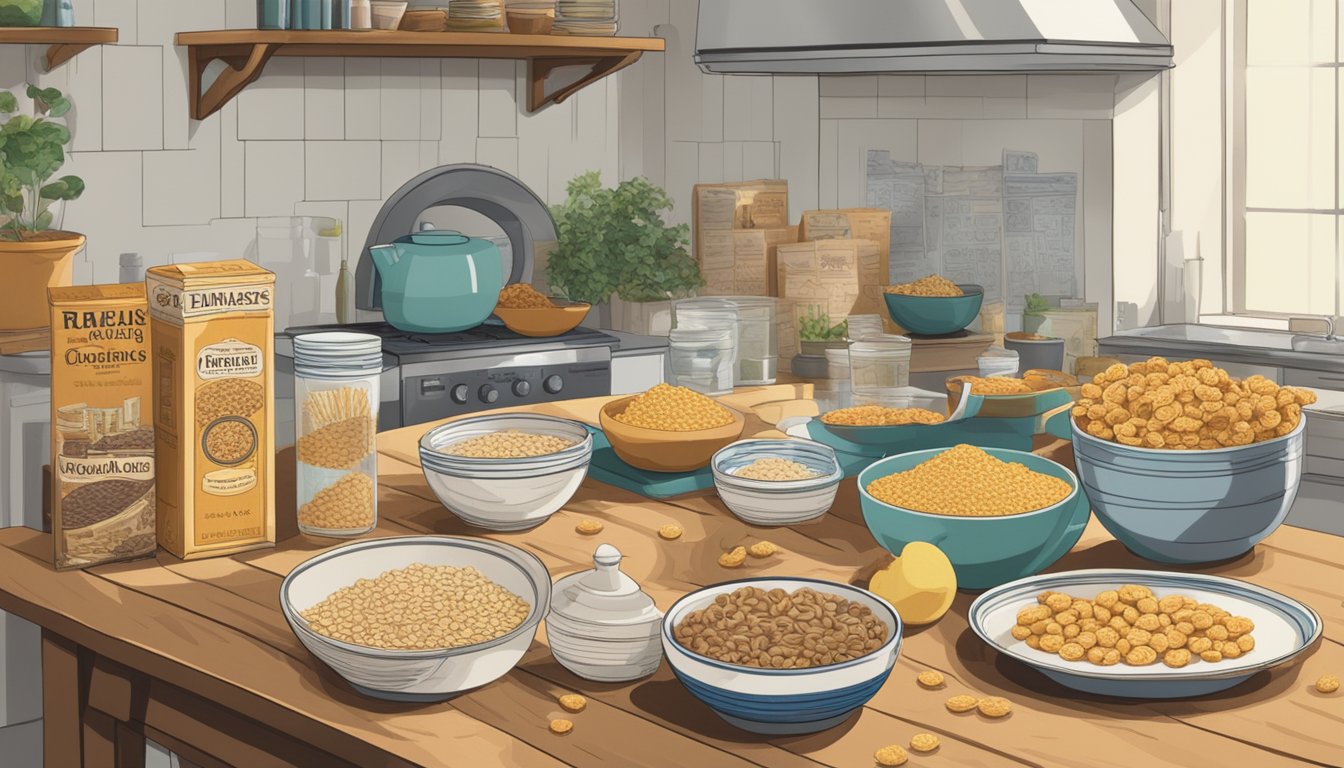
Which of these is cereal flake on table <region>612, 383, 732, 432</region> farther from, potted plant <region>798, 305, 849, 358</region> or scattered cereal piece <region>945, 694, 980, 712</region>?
potted plant <region>798, 305, 849, 358</region>

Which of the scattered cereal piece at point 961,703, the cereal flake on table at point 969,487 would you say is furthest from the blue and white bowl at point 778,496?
the scattered cereal piece at point 961,703

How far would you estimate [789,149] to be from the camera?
4.58 m

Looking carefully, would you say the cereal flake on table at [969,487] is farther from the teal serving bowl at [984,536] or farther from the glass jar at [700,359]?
the glass jar at [700,359]

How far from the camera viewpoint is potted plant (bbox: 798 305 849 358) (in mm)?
4219

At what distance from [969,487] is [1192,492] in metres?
0.26

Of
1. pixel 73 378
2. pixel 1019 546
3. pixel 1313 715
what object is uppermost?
pixel 73 378

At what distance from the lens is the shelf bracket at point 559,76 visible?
13.5ft

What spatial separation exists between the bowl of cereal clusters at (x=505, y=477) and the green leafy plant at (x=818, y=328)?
2.37 meters

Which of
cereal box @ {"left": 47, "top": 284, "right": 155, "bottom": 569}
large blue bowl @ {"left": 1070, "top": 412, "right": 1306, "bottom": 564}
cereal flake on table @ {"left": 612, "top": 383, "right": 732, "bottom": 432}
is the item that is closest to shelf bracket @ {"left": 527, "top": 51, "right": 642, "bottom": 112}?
cereal flake on table @ {"left": 612, "top": 383, "right": 732, "bottom": 432}

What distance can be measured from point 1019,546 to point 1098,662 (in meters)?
0.26

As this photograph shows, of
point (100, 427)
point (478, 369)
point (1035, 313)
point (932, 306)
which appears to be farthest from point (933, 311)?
point (100, 427)

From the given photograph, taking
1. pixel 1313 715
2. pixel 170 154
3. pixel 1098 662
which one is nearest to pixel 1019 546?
pixel 1098 662

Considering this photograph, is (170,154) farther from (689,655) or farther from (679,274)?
(689,655)

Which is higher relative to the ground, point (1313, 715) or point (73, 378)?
point (73, 378)
